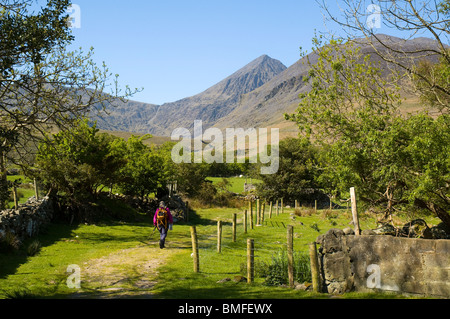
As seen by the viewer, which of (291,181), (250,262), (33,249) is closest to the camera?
(250,262)

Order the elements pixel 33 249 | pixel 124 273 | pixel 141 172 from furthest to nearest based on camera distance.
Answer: pixel 141 172 < pixel 33 249 < pixel 124 273

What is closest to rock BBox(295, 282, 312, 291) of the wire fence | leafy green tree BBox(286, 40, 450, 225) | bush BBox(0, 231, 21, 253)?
the wire fence

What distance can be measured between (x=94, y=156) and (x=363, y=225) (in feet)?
62.9

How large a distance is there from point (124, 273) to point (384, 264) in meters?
8.78

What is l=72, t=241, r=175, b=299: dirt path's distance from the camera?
10953mm

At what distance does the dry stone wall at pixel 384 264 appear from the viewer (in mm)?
9586

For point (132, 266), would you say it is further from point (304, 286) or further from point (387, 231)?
point (387, 231)

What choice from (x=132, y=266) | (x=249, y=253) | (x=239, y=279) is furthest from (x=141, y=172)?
(x=249, y=253)

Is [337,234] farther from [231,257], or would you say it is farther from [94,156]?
[94,156]

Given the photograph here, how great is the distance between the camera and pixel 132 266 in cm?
1442

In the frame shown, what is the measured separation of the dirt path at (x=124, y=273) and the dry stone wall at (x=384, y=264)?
5535 mm

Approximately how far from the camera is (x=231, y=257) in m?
16.2

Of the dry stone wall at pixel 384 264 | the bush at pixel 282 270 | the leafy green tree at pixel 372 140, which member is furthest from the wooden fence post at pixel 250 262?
the leafy green tree at pixel 372 140
